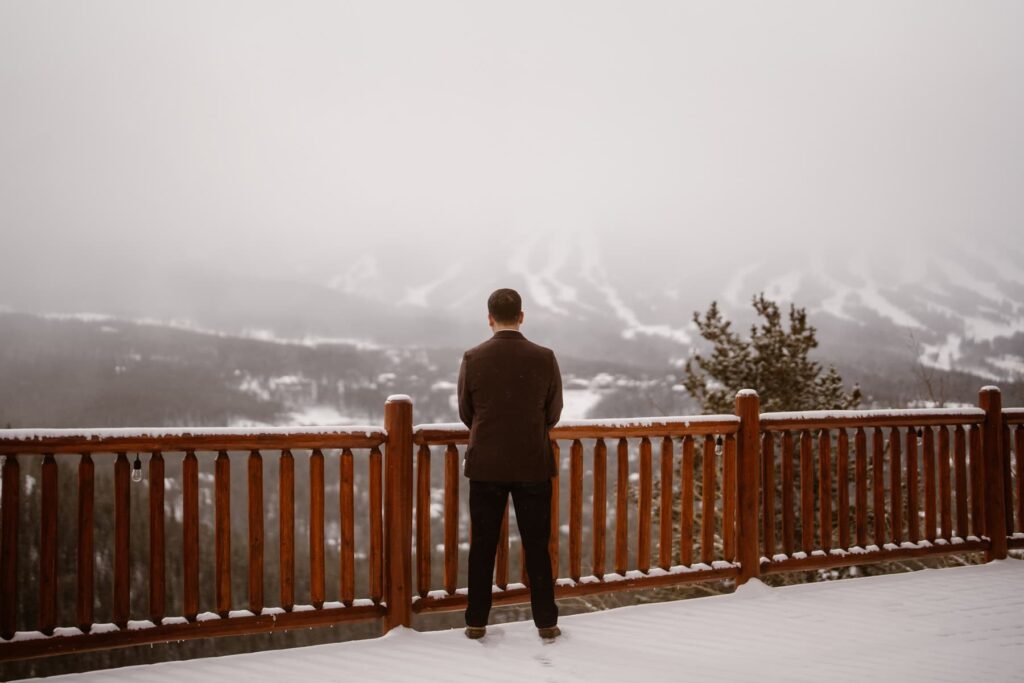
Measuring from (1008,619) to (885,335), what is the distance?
122457 millimetres

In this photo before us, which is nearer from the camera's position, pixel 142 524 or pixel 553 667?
pixel 553 667

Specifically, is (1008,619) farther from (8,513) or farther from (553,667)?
(8,513)

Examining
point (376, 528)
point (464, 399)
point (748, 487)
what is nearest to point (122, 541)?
point (376, 528)

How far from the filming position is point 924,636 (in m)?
3.55

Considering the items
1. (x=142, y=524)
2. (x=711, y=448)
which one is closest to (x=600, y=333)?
(x=142, y=524)

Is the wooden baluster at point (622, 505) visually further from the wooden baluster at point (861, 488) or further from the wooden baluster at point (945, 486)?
the wooden baluster at point (945, 486)

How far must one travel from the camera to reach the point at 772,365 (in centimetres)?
1559

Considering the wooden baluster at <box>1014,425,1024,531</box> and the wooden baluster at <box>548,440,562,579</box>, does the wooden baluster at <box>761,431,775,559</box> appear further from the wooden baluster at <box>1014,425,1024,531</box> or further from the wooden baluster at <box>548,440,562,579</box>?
the wooden baluster at <box>1014,425,1024,531</box>

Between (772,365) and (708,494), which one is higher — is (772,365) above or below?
above

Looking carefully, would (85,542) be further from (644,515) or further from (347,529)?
(644,515)

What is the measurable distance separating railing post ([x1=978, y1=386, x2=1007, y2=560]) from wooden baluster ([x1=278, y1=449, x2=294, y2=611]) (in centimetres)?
486

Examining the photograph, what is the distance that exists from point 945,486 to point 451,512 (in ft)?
12.0

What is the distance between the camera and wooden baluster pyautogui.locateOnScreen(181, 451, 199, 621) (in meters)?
3.33

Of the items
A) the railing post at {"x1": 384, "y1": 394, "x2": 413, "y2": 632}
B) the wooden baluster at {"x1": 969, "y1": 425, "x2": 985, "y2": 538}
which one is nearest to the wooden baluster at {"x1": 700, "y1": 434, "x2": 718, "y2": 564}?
the railing post at {"x1": 384, "y1": 394, "x2": 413, "y2": 632}
